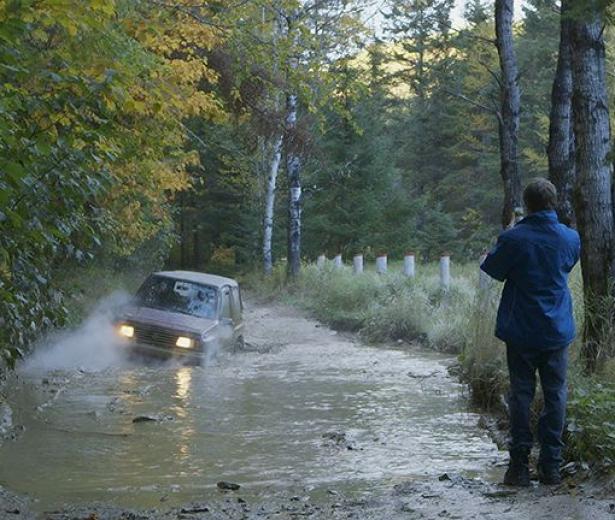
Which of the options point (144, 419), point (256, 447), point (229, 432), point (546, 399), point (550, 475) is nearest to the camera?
point (550, 475)

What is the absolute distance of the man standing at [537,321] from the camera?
266 inches

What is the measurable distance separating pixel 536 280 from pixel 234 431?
15.4 ft

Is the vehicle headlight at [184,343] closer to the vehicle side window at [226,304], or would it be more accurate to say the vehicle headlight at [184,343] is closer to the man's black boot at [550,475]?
the vehicle side window at [226,304]

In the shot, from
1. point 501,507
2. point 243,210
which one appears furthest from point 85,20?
point 243,210

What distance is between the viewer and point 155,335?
A: 15086mm

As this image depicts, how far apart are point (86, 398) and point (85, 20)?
6659 mm

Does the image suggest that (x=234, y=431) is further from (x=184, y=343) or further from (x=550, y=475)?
(x=184, y=343)

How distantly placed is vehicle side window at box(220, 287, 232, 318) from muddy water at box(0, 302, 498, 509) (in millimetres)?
775

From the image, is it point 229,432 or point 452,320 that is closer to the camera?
point 229,432

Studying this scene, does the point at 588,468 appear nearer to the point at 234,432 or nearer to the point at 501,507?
the point at 501,507

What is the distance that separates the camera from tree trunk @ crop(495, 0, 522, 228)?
1617 centimetres

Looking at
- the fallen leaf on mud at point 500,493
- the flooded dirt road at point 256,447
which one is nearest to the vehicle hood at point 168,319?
the flooded dirt road at point 256,447

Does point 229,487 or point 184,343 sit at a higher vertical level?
point 184,343

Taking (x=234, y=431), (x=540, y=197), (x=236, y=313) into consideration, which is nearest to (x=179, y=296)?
(x=236, y=313)
